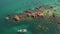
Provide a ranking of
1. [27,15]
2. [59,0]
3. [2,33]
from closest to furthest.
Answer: [2,33], [27,15], [59,0]

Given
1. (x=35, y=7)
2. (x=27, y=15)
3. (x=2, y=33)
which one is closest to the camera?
(x=2, y=33)

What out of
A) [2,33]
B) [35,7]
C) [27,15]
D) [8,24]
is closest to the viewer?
[2,33]

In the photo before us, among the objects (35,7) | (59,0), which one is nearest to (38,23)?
(35,7)

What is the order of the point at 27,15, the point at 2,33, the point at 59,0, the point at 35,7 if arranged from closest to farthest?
the point at 2,33 → the point at 27,15 → the point at 35,7 → the point at 59,0

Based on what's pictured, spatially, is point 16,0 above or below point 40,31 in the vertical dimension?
above

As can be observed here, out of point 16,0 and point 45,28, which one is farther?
point 16,0

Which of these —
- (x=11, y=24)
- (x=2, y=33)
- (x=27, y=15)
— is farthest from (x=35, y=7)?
(x=2, y=33)

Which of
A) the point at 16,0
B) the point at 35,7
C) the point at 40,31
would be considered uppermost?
the point at 16,0

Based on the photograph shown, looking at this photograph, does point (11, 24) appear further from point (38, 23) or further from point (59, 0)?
point (59, 0)

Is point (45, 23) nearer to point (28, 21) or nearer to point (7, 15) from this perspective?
point (28, 21)
